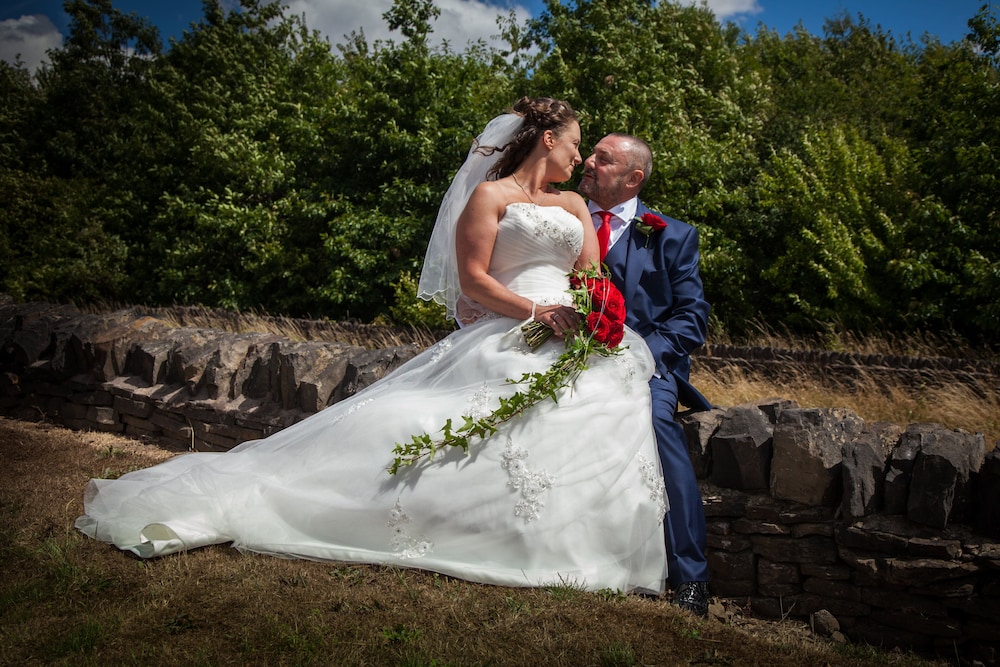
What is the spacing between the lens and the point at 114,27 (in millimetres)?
27281

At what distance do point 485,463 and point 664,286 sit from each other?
1.54 metres

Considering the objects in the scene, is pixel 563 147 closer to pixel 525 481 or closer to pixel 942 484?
pixel 525 481

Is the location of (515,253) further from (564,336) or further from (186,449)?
(186,449)

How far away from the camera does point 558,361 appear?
12.2 ft

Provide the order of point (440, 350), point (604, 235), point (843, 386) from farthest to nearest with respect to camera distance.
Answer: point (843, 386)
point (604, 235)
point (440, 350)

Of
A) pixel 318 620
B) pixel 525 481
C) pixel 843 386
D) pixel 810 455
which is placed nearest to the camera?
pixel 318 620

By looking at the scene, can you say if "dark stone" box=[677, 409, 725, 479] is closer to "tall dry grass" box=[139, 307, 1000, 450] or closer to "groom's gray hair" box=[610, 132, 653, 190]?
"groom's gray hair" box=[610, 132, 653, 190]

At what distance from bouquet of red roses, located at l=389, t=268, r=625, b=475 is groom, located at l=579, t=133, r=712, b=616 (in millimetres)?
375

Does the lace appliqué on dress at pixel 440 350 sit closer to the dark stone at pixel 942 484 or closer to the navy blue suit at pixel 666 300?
the navy blue suit at pixel 666 300

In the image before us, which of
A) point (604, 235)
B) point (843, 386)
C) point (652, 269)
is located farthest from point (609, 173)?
point (843, 386)

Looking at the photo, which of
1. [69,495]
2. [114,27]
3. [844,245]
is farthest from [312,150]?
[114,27]

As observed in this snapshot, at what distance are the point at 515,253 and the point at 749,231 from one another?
11.2 meters

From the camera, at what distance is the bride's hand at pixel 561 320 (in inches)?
149

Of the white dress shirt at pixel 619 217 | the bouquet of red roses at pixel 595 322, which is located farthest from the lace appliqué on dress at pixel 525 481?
the white dress shirt at pixel 619 217
